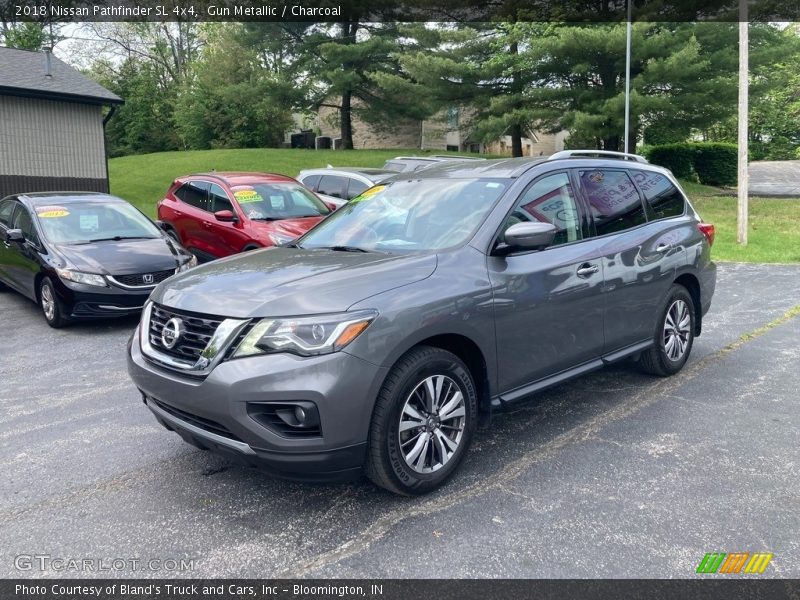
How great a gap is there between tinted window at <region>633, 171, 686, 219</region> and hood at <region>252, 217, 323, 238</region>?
4.97 meters

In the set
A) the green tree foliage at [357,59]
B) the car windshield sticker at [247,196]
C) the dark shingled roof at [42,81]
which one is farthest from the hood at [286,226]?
the green tree foliage at [357,59]

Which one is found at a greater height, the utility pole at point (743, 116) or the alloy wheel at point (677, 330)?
the utility pole at point (743, 116)

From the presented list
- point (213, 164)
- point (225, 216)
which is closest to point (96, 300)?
point (225, 216)

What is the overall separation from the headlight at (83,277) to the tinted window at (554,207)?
521 cm

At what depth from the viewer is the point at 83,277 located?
7.61 meters

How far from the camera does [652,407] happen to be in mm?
5078

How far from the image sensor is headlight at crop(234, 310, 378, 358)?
3.23 meters

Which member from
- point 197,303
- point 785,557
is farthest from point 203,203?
point 785,557

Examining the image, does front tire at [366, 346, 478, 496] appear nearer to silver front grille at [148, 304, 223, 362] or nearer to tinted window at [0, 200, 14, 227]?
silver front grille at [148, 304, 223, 362]

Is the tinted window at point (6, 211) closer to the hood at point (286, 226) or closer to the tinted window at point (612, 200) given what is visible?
the hood at point (286, 226)

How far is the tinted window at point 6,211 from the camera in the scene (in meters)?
9.35

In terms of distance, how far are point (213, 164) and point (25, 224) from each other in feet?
74.5

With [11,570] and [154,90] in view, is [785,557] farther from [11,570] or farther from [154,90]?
[154,90]
